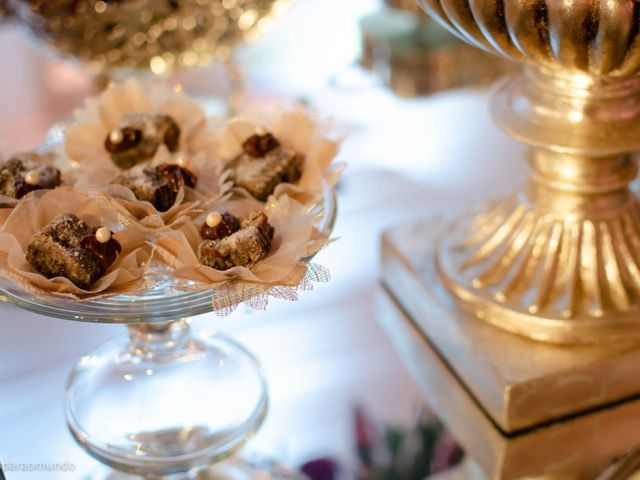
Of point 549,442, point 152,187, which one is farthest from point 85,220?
point 549,442

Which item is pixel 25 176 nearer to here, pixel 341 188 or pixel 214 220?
pixel 214 220

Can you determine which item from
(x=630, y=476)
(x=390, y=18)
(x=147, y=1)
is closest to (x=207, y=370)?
(x=630, y=476)

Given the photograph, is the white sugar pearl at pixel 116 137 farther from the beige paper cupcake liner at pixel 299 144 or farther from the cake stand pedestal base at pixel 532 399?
the cake stand pedestal base at pixel 532 399

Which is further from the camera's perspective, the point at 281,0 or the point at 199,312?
the point at 281,0

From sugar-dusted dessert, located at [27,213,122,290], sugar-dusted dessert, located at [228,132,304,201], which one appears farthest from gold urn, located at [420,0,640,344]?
sugar-dusted dessert, located at [27,213,122,290]

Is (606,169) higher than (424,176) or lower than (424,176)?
higher

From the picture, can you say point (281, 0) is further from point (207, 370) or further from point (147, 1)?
point (207, 370)

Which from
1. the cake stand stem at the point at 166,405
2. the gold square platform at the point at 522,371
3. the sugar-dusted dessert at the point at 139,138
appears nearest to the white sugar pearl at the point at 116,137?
the sugar-dusted dessert at the point at 139,138
